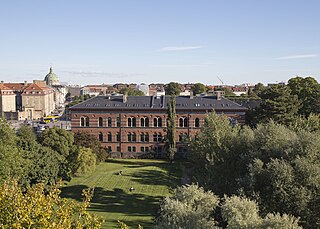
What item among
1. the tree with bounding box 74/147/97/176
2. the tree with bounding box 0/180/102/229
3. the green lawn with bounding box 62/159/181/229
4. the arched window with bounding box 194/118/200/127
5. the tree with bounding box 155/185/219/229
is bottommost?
the green lawn with bounding box 62/159/181/229

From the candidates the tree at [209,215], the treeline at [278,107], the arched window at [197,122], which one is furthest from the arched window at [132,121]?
the tree at [209,215]

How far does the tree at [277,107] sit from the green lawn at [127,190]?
13227mm

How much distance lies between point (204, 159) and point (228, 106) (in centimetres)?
3244

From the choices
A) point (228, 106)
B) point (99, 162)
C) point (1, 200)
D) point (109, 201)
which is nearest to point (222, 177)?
point (109, 201)

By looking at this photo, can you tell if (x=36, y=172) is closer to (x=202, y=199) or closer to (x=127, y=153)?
(x=202, y=199)

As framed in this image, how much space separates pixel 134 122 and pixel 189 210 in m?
43.2

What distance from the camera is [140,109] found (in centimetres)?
6269

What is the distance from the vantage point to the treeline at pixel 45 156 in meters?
34.5

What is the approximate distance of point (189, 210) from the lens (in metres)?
20.5

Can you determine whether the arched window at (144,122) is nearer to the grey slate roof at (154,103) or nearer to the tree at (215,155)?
the grey slate roof at (154,103)

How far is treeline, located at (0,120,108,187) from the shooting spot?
3447 centimetres

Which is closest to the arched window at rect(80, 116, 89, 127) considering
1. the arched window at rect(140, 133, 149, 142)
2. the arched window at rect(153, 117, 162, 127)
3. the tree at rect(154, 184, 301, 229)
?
the arched window at rect(140, 133, 149, 142)

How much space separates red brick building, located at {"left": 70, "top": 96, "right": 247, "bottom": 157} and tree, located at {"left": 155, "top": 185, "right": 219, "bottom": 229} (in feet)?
133

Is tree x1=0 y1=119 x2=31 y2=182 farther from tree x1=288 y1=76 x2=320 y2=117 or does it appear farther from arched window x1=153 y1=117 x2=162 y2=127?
tree x1=288 y1=76 x2=320 y2=117
